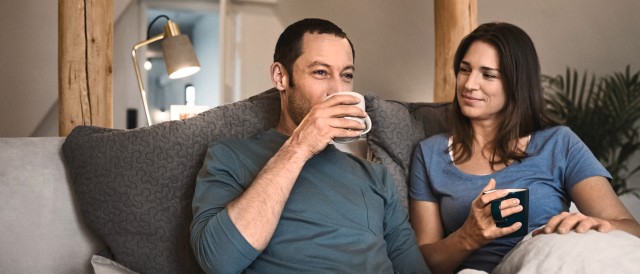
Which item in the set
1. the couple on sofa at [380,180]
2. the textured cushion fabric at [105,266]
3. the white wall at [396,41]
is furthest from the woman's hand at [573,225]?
the white wall at [396,41]

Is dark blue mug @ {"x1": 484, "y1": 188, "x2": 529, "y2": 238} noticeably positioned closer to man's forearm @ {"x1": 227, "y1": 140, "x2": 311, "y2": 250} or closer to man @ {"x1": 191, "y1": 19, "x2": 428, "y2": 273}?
man @ {"x1": 191, "y1": 19, "x2": 428, "y2": 273}

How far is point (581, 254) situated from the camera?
1.31m

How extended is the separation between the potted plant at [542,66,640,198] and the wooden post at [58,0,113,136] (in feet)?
7.69

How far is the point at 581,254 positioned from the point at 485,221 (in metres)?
0.23

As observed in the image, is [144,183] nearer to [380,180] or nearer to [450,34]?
[380,180]

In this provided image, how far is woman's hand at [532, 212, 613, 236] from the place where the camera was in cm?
144

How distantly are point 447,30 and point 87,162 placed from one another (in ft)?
5.42

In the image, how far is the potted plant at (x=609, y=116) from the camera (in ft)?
11.4

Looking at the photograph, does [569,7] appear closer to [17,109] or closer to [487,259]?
[487,259]

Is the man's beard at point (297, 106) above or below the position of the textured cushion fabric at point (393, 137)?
above

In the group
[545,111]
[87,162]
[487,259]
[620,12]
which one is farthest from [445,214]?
[620,12]

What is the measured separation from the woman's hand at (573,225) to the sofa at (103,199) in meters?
0.12

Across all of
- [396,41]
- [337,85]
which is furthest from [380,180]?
[396,41]

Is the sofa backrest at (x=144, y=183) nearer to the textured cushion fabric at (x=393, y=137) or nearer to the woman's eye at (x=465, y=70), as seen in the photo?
the textured cushion fabric at (x=393, y=137)
